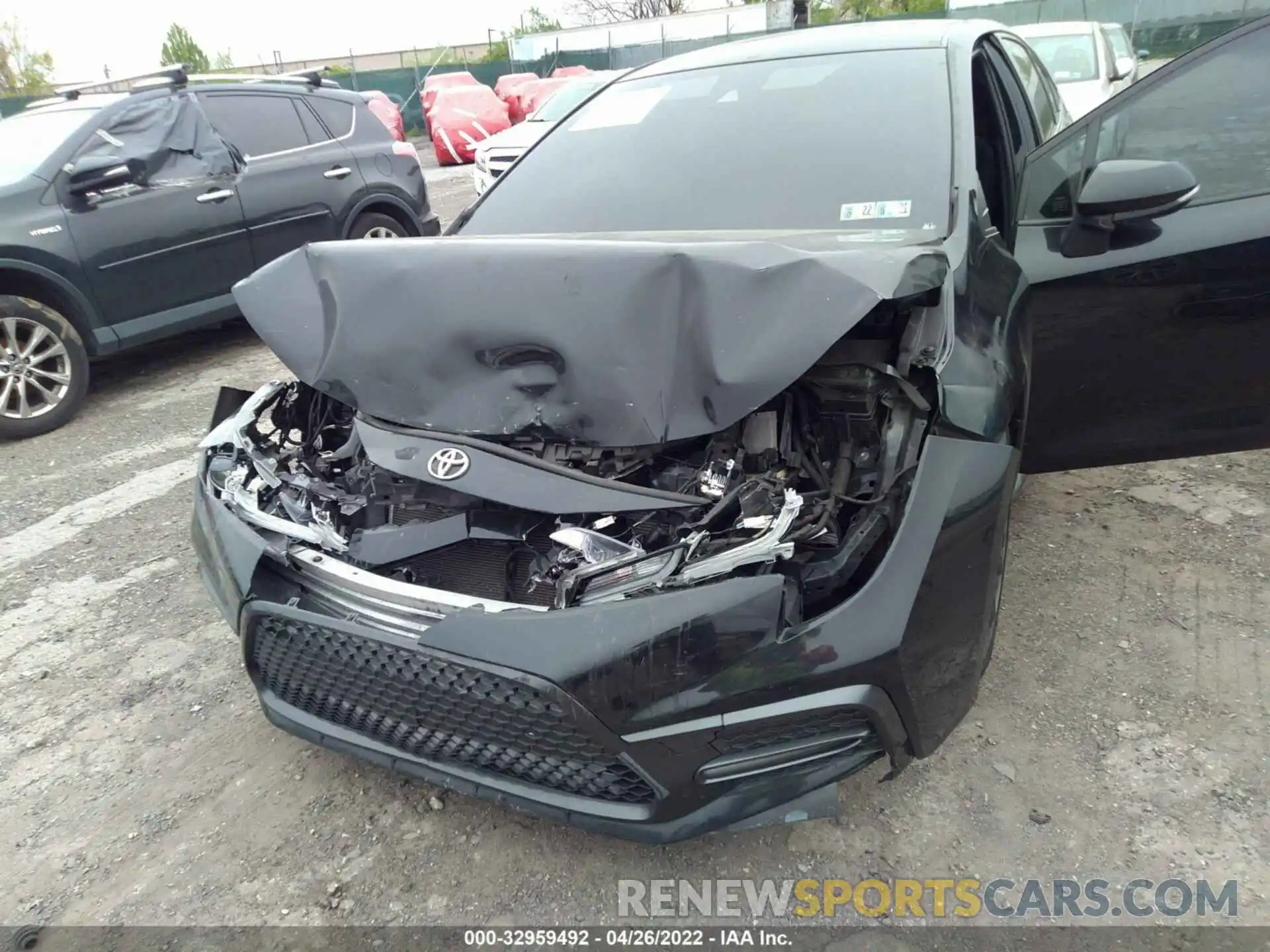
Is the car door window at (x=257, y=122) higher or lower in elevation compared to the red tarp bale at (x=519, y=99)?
higher

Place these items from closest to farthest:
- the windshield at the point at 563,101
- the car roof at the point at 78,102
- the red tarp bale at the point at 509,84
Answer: the car roof at the point at 78,102 < the windshield at the point at 563,101 < the red tarp bale at the point at 509,84

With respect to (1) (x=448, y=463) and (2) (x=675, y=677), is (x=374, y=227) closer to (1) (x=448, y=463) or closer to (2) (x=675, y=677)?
(1) (x=448, y=463)

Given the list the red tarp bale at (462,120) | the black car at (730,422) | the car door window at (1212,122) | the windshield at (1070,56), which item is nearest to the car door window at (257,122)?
the black car at (730,422)

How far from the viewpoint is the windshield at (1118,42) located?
9.32 meters

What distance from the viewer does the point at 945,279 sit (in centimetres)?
196

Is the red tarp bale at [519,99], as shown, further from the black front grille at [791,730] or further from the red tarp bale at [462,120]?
the black front grille at [791,730]

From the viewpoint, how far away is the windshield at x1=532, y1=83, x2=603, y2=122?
30.1ft

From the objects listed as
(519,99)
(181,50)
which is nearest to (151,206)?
(519,99)

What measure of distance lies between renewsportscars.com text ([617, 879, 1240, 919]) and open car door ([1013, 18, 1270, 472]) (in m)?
1.30

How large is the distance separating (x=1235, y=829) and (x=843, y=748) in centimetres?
105

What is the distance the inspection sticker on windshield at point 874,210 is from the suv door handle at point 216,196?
4.65 m

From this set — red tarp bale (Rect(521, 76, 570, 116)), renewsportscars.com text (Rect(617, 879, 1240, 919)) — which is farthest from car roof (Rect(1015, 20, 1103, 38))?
red tarp bale (Rect(521, 76, 570, 116))

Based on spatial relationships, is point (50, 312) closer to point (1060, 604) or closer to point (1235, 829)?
point (1060, 604)

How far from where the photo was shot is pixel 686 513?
188 cm
